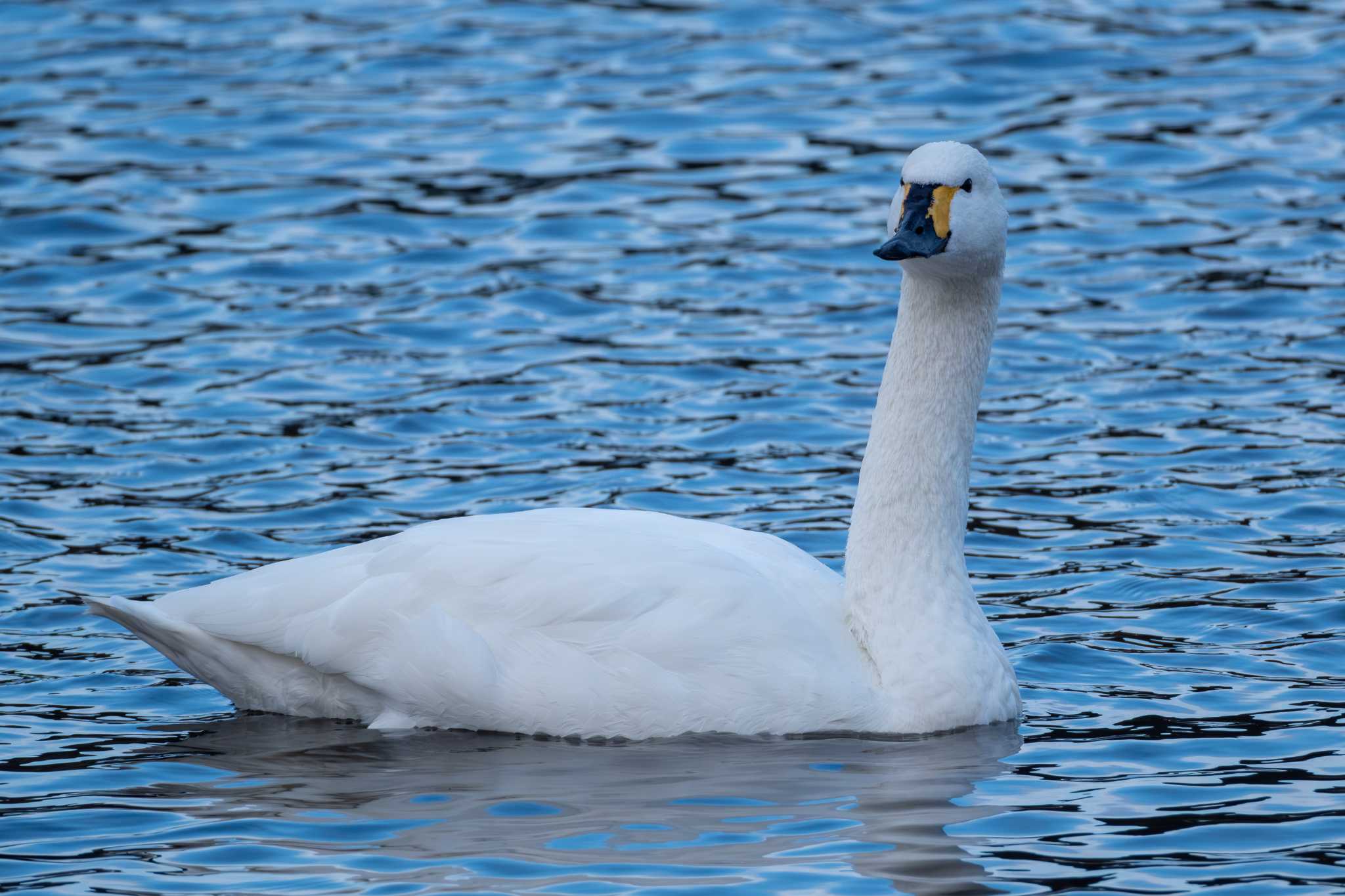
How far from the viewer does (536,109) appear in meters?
17.9

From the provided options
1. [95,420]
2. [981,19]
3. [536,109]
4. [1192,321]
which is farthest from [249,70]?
[1192,321]

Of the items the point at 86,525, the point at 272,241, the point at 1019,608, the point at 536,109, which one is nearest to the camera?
the point at 1019,608

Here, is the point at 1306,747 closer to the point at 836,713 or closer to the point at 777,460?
the point at 836,713

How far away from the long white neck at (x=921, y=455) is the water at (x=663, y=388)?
0.62 metres

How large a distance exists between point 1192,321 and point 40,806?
8.00 meters

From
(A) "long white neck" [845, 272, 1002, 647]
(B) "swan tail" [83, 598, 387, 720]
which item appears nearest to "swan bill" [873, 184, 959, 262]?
(A) "long white neck" [845, 272, 1002, 647]

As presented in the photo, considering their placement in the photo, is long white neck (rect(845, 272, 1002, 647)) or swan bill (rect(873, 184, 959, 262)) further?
long white neck (rect(845, 272, 1002, 647))

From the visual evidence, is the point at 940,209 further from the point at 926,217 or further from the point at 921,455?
the point at 921,455

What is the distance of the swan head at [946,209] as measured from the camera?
7.69 metres

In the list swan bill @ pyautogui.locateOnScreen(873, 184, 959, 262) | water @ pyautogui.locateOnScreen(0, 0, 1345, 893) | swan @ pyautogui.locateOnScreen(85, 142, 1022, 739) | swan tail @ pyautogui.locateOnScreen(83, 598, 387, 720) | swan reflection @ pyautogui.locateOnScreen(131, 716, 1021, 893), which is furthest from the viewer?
swan tail @ pyautogui.locateOnScreen(83, 598, 387, 720)

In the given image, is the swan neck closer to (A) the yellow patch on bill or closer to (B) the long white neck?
(B) the long white neck

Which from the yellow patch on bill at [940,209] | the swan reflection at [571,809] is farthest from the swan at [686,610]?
the swan reflection at [571,809]

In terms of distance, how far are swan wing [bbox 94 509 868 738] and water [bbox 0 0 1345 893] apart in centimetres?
16

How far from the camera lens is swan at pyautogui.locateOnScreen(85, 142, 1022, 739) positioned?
309 inches
